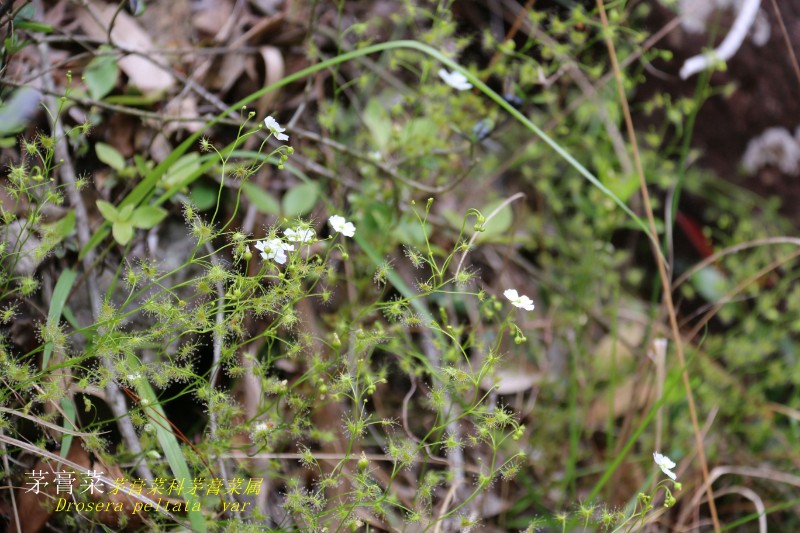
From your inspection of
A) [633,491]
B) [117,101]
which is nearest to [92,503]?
[117,101]

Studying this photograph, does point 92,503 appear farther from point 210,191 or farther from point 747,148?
point 747,148

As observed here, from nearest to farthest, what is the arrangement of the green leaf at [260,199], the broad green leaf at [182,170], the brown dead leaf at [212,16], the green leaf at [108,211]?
the green leaf at [108,211] < the broad green leaf at [182,170] < the green leaf at [260,199] < the brown dead leaf at [212,16]

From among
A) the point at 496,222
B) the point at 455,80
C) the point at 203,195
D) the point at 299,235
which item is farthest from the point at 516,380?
the point at 299,235

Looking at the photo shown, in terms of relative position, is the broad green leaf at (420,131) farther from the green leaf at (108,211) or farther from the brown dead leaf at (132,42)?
the green leaf at (108,211)

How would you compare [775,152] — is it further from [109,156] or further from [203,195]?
[109,156]

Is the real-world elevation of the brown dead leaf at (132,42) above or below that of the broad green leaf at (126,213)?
above

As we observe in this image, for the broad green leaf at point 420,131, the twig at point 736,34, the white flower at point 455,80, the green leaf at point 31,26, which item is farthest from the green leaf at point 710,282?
the green leaf at point 31,26
